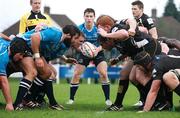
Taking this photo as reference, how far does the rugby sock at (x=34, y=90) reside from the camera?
10288mm

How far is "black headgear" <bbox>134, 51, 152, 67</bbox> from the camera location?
943 centimetres

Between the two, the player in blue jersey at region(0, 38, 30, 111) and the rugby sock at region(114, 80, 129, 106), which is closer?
the player in blue jersey at region(0, 38, 30, 111)

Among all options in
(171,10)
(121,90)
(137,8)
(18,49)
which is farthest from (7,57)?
(171,10)

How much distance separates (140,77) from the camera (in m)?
9.98

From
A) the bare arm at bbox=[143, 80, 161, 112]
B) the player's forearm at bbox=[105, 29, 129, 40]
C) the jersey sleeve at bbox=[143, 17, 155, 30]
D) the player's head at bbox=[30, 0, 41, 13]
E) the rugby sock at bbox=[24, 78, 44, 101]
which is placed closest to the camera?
the bare arm at bbox=[143, 80, 161, 112]

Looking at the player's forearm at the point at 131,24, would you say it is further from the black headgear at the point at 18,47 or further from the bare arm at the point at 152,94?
the black headgear at the point at 18,47

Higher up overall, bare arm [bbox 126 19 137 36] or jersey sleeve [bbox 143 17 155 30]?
bare arm [bbox 126 19 137 36]

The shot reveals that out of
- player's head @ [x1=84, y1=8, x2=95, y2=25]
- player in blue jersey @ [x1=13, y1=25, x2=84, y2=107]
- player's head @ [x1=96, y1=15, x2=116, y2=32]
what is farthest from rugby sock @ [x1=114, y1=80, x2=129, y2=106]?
player's head @ [x1=84, y1=8, x2=95, y2=25]

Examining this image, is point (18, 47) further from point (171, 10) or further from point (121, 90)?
point (171, 10)

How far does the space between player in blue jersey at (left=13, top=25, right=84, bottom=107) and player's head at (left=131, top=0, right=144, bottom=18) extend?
198 centimetres

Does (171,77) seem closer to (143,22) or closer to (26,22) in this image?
(143,22)

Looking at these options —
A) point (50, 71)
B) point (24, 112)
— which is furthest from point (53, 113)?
point (50, 71)

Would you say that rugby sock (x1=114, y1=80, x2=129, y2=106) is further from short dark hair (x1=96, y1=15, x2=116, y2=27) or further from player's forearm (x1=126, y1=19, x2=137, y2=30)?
player's forearm (x1=126, y1=19, x2=137, y2=30)

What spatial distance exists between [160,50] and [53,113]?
2.62 meters
